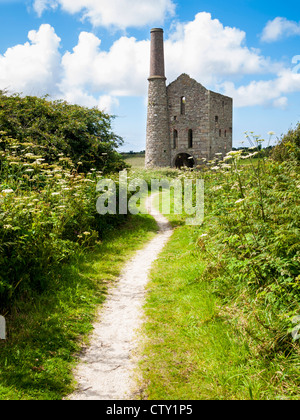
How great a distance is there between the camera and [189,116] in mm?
31562

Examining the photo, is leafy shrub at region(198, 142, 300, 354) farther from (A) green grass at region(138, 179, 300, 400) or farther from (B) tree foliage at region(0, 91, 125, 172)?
(B) tree foliage at region(0, 91, 125, 172)

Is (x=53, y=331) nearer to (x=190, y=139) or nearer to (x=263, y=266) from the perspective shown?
(x=263, y=266)

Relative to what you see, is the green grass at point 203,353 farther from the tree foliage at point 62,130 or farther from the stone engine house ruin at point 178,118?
the stone engine house ruin at point 178,118

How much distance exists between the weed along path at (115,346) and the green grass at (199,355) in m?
0.20

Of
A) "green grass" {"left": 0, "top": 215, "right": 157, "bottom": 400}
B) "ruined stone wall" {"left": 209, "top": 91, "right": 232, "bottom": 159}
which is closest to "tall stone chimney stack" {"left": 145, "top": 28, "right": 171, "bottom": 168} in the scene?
"ruined stone wall" {"left": 209, "top": 91, "right": 232, "bottom": 159}

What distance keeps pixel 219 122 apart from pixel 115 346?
30709 mm

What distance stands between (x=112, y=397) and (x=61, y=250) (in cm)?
380

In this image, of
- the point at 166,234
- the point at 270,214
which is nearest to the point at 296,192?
the point at 270,214

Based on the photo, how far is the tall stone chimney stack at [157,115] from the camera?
30.1 metres

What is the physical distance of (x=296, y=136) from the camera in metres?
13.0

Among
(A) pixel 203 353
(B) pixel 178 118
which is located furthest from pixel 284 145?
(B) pixel 178 118

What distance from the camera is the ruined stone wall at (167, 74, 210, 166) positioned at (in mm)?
31000

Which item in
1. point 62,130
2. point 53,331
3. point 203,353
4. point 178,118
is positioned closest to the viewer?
point 203,353

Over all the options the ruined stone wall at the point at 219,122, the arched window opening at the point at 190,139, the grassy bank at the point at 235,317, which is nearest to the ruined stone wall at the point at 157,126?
the arched window opening at the point at 190,139
